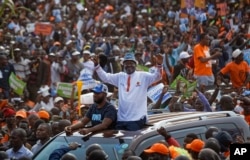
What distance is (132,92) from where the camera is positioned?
13.3 meters

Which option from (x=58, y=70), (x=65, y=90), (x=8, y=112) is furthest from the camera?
(x=58, y=70)

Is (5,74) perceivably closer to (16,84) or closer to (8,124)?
(16,84)

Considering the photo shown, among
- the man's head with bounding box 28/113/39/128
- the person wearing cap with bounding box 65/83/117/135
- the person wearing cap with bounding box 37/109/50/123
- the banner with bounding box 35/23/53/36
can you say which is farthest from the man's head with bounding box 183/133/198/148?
the banner with bounding box 35/23/53/36

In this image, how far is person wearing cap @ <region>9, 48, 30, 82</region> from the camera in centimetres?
2364

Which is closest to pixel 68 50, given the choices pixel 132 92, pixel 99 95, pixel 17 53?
pixel 17 53

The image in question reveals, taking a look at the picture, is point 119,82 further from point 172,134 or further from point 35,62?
point 35,62

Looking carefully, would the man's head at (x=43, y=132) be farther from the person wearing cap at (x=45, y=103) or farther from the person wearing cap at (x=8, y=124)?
the person wearing cap at (x=45, y=103)

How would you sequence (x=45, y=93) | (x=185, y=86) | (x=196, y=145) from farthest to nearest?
1. (x=45, y=93)
2. (x=185, y=86)
3. (x=196, y=145)

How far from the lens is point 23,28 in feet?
100

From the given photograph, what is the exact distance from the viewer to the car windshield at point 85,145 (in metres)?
11.8

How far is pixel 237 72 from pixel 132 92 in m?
6.14

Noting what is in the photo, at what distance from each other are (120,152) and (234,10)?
1904 centimetres

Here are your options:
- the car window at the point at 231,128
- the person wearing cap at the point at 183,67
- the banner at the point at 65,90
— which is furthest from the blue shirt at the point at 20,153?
the person wearing cap at the point at 183,67

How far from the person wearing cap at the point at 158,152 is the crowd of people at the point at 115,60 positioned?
10cm
